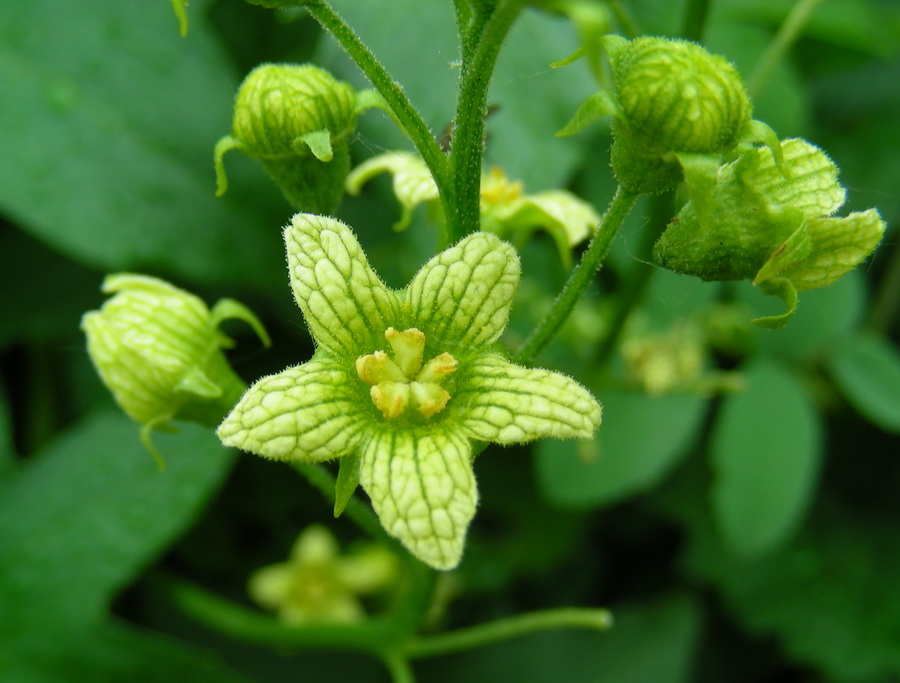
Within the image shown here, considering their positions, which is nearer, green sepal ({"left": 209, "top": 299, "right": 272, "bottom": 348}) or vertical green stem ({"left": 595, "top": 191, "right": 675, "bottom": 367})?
green sepal ({"left": 209, "top": 299, "right": 272, "bottom": 348})

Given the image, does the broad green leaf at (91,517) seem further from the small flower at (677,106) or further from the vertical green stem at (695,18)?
the vertical green stem at (695,18)

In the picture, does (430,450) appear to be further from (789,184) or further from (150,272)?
(150,272)

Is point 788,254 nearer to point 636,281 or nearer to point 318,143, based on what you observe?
point 318,143

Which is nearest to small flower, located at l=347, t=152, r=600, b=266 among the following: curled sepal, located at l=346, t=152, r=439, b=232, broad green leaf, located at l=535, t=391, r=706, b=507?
curled sepal, located at l=346, t=152, r=439, b=232

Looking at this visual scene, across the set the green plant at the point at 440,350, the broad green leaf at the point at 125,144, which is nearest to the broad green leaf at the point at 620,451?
the green plant at the point at 440,350

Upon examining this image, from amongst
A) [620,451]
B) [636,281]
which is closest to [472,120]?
[636,281]

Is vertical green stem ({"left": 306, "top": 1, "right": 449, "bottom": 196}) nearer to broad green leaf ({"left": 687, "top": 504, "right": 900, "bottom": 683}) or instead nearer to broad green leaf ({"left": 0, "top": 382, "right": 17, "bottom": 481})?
broad green leaf ({"left": 0, "top": 382, "right": 17, "bottom": 481})
